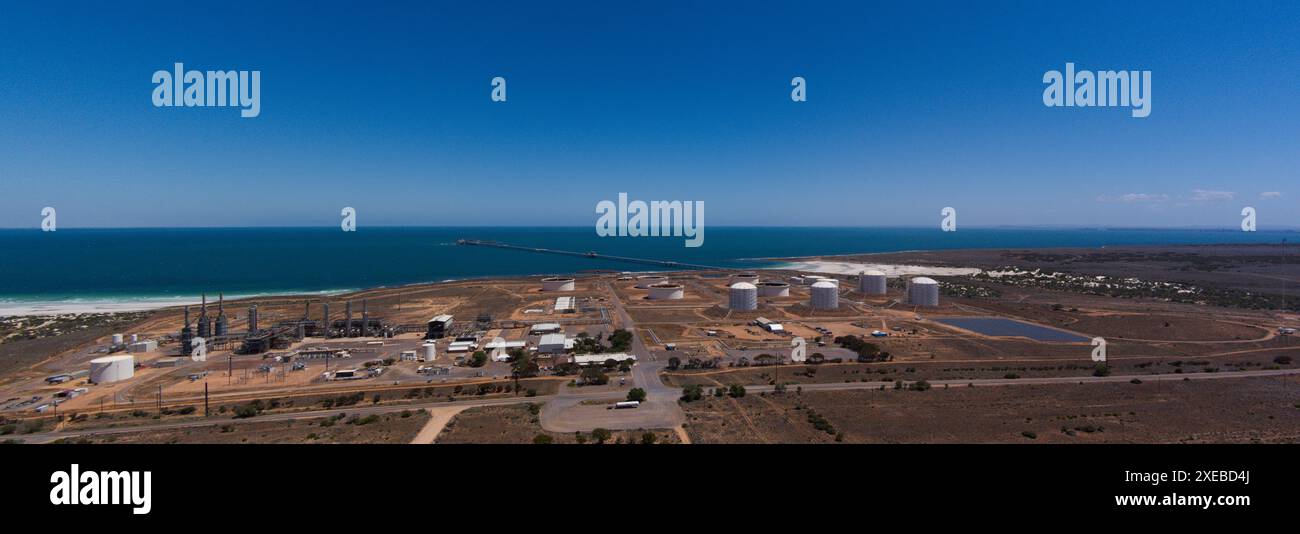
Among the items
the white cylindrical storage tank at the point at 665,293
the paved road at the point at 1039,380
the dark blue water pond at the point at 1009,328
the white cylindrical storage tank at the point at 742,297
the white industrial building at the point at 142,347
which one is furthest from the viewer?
the white cylindrical storage tank at the point at 665,293

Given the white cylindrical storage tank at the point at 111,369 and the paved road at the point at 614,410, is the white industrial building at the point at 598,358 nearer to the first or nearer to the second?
the paved road at the point at 614,410

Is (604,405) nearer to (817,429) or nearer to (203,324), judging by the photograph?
(817,429)

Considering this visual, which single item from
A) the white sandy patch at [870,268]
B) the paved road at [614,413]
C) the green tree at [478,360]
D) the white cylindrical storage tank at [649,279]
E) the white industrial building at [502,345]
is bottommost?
the paved road at [614,413]

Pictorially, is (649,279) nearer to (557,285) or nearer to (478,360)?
(557,285)

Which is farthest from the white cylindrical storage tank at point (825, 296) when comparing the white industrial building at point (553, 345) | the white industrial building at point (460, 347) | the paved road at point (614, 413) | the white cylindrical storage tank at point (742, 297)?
the white industrial building at point (460, 347)

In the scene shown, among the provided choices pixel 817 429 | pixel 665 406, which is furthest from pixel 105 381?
pixel 817 429
